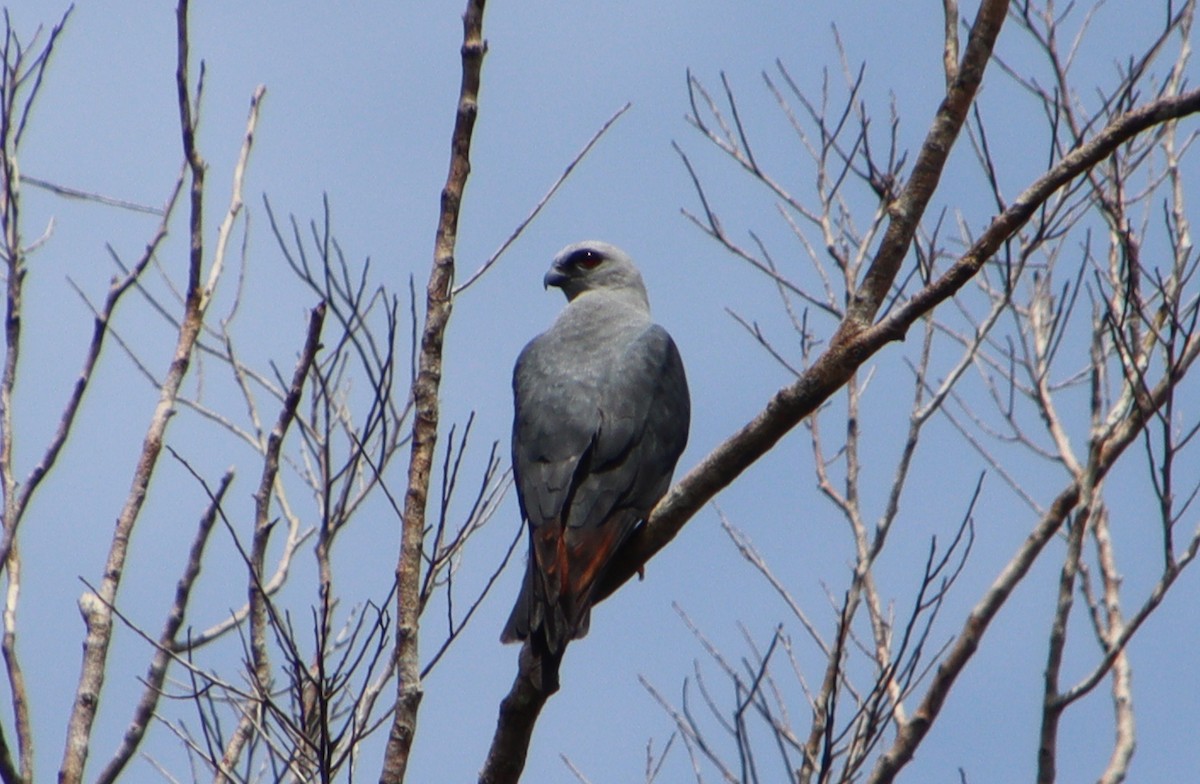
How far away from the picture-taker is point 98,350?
3611mm

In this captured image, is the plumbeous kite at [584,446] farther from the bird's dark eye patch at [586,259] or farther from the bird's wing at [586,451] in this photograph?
the bird's dark eye patch at [586,259]

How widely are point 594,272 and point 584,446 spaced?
7.75 feet

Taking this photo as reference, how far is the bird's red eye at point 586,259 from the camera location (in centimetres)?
738

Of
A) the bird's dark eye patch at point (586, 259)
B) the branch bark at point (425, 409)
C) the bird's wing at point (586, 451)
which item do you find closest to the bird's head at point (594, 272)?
the bird's dark eye patch at point (586, 259)

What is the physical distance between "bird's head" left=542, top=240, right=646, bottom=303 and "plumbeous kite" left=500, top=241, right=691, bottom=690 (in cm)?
65

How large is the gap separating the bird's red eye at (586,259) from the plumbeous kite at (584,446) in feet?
2.48

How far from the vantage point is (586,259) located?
7402 mm

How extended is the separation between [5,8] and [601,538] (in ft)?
8.98

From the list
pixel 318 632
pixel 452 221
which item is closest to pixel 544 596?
pixel 318 632

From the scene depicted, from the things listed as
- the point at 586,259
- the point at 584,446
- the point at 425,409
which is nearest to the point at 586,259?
the point at 586,259

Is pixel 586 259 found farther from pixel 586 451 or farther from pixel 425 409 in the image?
pixel 425 409

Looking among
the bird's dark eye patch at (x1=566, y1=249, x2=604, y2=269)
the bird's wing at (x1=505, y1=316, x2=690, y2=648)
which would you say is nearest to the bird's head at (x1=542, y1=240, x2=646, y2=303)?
the bird's dark eye patch at (x1=566, y1=249, x2=604, y2=269)

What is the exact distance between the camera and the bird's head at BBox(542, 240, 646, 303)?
23.9ft

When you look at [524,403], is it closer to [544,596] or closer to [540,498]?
[540,498]
